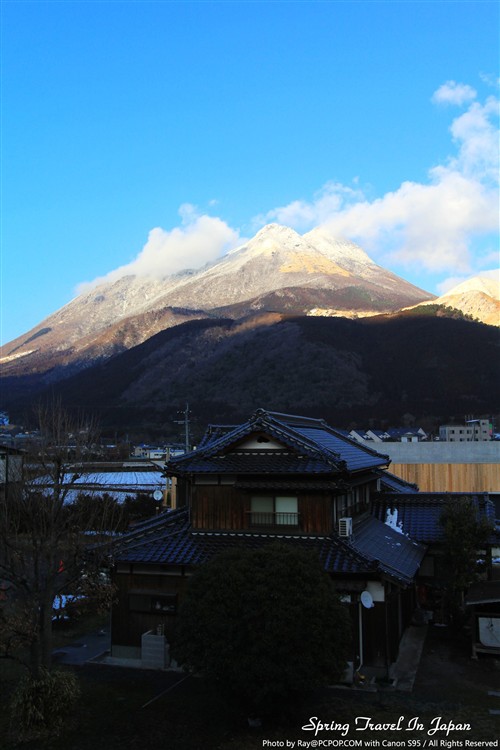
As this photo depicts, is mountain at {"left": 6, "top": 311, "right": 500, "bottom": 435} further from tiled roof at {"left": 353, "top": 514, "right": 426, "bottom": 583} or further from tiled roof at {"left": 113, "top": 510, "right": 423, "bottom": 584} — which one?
tiled roof at {"left": 113, "top": 510, "right": 423, "bottom": 584}

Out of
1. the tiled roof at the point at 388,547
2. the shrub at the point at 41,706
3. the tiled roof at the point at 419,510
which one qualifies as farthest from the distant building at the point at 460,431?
the shrub at the point at 41,706

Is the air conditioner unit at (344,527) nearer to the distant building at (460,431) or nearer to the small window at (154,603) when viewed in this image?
the small window at (154,603)

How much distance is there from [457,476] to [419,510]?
53.5 ft

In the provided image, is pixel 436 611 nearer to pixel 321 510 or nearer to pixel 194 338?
pixel 321 510

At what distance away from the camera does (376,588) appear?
14758 millimetres

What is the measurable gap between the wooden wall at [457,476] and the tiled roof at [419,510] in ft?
44.2

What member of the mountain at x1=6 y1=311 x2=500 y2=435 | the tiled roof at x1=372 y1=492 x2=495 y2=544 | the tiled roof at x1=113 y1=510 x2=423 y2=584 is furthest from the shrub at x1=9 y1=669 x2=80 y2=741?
the mountain at x1=6 y1=311 x2=500 y2=435

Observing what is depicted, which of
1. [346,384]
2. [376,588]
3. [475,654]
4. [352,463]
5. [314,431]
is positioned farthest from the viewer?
[346,384]

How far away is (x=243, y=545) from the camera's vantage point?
16.4 metres

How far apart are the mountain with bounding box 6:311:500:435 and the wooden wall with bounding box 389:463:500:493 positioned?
224 ft

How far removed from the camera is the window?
16.5 metres

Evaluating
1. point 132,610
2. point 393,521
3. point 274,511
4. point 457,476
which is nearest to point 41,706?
point 132,610

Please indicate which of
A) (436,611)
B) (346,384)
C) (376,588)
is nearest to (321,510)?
(376,588)

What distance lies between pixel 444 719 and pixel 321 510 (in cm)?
567
